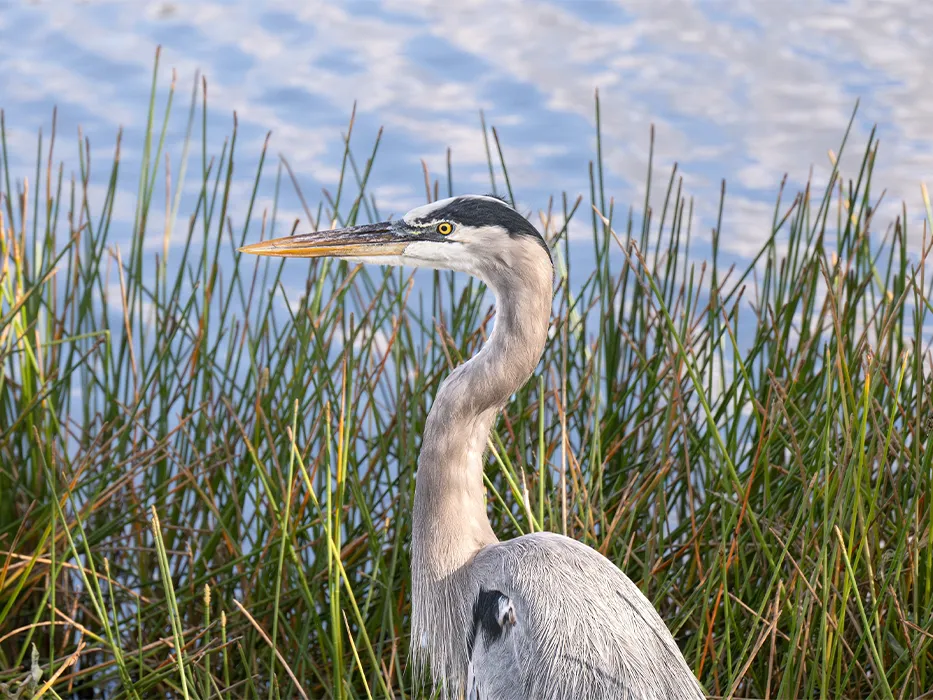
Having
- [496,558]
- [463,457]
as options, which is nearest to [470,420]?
[463,457]

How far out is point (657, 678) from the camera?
6.34ft

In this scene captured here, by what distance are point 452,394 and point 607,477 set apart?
95 centimetres

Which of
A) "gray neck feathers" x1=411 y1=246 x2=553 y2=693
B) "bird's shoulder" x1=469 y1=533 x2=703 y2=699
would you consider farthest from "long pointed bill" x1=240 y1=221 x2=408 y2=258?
"bird's shoulder" x1=469 y1=533 x2=703 y2=699

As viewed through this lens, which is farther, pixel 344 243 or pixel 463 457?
pixel 344 243

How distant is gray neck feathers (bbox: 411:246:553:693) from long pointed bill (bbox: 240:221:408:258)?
0.22 metres

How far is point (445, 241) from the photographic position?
2180 mm

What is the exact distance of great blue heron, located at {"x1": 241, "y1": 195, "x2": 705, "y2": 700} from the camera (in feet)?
6.46

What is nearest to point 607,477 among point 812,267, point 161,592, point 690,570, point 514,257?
point 690,570

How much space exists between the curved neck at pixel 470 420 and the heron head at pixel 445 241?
1.0 inches

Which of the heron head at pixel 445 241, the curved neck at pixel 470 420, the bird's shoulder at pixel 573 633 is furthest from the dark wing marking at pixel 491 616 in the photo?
the heron head at pixel 445 241

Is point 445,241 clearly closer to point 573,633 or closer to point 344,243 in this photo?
point 344,243

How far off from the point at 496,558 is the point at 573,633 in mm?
216

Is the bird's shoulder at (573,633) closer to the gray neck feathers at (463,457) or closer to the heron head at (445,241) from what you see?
the gray neck feathers at (463,457)

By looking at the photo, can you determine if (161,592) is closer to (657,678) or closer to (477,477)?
(477,477)
